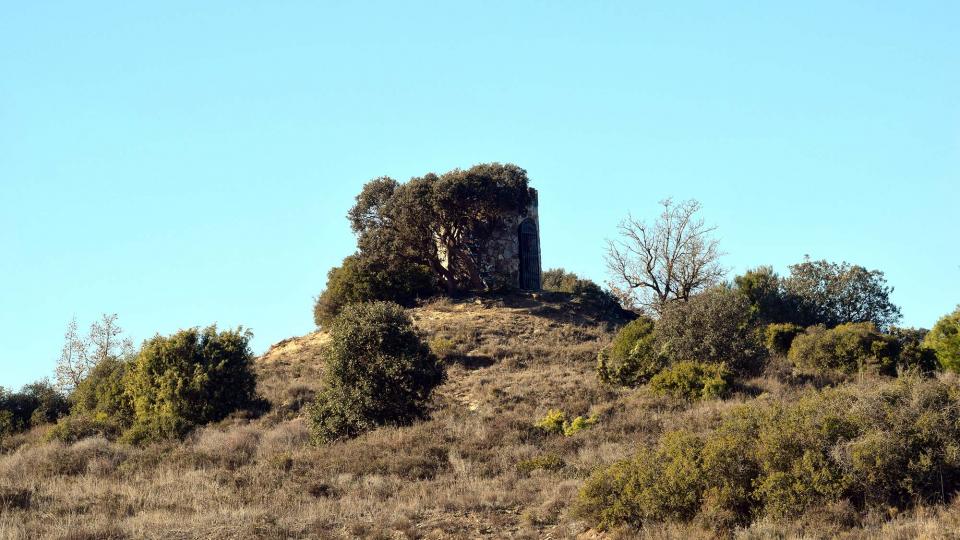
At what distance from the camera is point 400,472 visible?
24.6m

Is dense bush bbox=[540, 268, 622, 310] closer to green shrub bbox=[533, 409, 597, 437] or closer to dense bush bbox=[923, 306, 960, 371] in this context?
dense bush bbox=[923, 306, 960, 371]

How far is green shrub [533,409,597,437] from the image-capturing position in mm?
28500

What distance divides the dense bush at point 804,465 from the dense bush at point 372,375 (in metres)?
13.2

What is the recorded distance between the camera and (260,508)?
21031 mm

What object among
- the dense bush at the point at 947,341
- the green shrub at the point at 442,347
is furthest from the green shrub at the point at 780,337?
the green shrub at the point at 442,347

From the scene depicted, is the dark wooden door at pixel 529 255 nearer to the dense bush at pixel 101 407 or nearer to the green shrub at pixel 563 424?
the dense bush at pixel 101 407

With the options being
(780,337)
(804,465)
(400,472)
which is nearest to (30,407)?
(400,472)

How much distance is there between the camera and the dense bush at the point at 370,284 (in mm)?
52250

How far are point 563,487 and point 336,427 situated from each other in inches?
446

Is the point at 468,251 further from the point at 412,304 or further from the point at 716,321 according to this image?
the point at 716,321

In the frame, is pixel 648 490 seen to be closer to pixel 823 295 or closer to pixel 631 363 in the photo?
pixel 631 363

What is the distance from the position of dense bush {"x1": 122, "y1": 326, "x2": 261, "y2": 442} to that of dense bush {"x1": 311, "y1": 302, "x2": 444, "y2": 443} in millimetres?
5722

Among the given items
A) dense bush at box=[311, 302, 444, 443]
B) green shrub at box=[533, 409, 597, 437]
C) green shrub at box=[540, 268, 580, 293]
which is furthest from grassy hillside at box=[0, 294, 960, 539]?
green shrub at box=[540, 268, 580, 293]

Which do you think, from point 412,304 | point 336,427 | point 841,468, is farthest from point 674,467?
point 412,304
